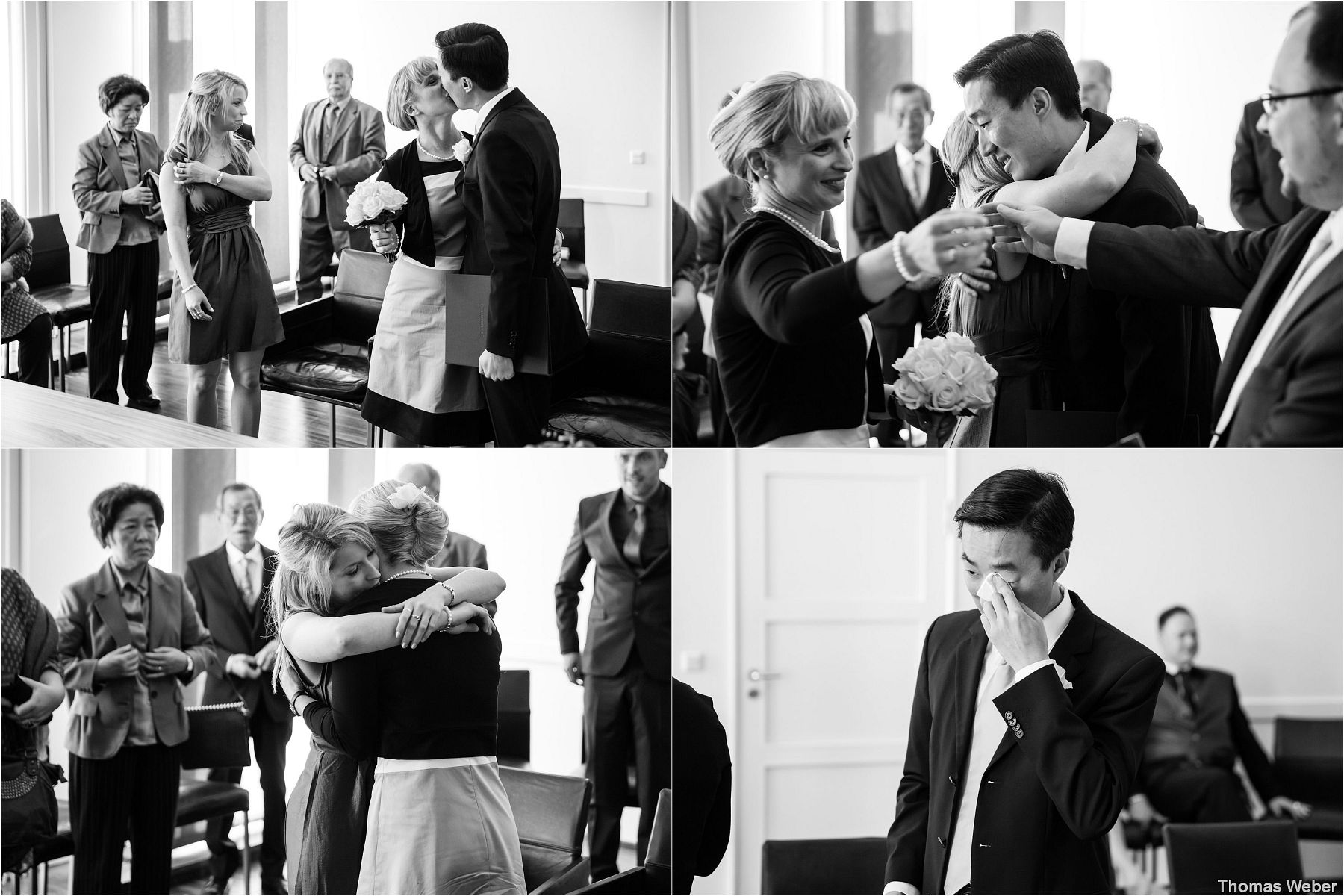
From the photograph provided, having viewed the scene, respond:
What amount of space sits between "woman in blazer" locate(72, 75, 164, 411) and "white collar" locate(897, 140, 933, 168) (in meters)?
1.72

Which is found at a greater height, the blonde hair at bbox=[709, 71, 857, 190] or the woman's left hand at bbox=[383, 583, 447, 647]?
the blonde hair at bbox=[709, 71, 857, 190]

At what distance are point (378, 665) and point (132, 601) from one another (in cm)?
67

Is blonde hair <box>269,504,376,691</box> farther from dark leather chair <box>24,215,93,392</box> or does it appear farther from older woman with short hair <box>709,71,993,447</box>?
older woman with short hair <box>709,71,993,447</box>

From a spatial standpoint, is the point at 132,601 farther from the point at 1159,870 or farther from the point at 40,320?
the point at 1159,870

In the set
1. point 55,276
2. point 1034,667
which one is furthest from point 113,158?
point 1034,667

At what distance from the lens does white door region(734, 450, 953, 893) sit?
258cm

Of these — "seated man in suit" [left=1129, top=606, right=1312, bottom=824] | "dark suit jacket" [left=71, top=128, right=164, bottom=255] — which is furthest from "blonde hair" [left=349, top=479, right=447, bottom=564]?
"seated man in suit" [left=1129, top=606, right=1312, bottom=824]

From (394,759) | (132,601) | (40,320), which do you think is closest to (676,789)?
(394,759)

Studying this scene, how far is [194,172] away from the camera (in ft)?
8.54

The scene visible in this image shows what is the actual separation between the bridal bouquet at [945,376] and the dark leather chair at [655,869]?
111 cm

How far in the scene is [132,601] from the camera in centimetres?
265

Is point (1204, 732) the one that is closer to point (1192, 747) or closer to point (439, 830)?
point (1192, 747)

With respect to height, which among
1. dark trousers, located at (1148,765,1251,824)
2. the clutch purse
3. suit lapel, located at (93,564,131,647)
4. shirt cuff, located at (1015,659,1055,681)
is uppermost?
suit lapel, located at (93,564,131,647)

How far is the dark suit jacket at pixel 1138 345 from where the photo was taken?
2439 mm
